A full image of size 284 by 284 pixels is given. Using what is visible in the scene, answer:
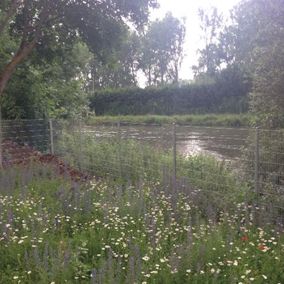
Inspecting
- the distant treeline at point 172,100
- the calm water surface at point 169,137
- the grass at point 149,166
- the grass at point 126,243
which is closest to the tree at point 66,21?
the calm water surface at point 169,137

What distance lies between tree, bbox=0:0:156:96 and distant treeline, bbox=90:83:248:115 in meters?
33.6

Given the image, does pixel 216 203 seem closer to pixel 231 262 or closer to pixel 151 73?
pixel 231 262

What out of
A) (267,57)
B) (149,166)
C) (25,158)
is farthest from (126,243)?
(25,158)

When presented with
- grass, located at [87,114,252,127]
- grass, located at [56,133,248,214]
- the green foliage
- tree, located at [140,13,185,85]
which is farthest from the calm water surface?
tree, located at [140,13,185,85]

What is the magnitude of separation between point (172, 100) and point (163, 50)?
102 ft

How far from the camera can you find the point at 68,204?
6695 mm

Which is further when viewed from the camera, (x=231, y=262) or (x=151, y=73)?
(x=151, y=73)

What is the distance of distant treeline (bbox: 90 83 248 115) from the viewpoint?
47.1m

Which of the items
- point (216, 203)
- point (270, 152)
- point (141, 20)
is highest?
point (141, 20)

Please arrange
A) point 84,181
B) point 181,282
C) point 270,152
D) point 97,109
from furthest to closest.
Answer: point 97,109 < point 84,181 < point 270,152 < point 181,282

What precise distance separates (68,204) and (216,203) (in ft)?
8.31

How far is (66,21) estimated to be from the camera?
40.6 feet

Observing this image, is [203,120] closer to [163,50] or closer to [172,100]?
[172,100]

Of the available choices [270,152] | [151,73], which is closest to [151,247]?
[270,152]
